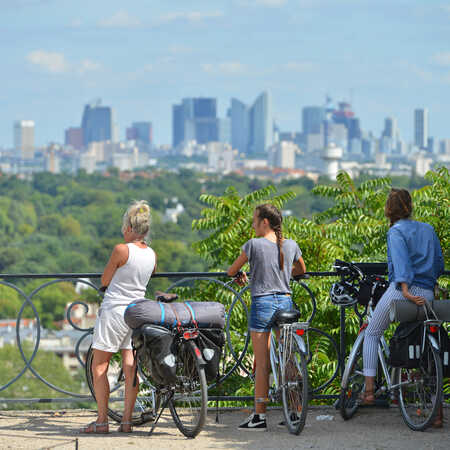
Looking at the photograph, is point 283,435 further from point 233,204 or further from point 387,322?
point 233,204

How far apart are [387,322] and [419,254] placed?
21.2 inches

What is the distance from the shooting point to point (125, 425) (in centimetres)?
611

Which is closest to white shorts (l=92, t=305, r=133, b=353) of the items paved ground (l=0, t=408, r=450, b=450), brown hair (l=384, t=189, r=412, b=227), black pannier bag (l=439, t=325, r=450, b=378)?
paved ground (l=0, t=408, r=450, b=450)

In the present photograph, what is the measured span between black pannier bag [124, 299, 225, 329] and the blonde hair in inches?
20.0

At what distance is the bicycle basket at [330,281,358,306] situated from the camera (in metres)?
6.24

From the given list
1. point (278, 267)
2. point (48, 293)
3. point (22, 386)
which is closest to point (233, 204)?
Result: point (278, 267)

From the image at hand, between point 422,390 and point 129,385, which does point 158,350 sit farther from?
point 422,390

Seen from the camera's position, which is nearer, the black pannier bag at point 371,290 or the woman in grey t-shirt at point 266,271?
the woman in grey t-shirt at point 266,271

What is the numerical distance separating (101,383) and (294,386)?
138 cm

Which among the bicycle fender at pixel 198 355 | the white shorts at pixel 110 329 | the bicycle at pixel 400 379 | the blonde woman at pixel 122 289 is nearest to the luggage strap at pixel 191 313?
the bicycle fender at pixel 198 355

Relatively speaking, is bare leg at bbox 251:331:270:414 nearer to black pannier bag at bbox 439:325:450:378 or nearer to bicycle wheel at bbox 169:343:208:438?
bicycle wheel at bbox 169:343:208:438

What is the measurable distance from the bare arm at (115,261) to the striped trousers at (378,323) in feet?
5.96

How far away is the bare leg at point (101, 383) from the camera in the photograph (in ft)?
19.8

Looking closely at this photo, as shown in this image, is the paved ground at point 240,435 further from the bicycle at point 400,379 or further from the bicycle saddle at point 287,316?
the bicycle saddle at point 287,316
